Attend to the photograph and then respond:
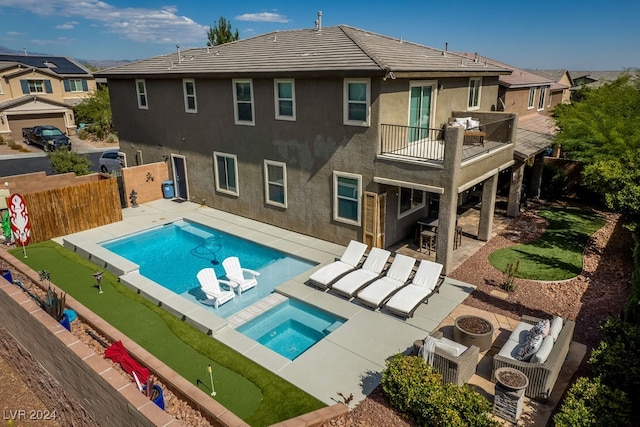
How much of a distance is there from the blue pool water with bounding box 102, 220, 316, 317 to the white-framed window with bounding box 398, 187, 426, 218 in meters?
4.09

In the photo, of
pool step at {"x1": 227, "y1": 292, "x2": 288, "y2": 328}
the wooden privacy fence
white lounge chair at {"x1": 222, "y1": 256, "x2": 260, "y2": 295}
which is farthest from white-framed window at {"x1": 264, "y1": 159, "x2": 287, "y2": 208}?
the wooden privacy fence

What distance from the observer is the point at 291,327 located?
11.6 metres

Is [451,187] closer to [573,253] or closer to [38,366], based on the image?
[573,253]

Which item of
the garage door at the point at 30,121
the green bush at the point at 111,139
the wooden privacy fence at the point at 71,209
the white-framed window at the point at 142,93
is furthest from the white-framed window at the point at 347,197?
the garage door at the point at 30,121

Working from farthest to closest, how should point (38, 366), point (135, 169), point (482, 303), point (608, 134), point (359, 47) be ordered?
point (135, 169) < point (608, 134) < point (359, 47) < point (482, 303) < point (38, 366)

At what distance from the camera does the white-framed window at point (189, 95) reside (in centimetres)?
1962

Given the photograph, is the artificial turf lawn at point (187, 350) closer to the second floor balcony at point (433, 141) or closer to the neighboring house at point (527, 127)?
the second floor balcony at point (433, 141)

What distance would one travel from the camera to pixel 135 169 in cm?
2114

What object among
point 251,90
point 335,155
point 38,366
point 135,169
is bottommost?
point 38,366

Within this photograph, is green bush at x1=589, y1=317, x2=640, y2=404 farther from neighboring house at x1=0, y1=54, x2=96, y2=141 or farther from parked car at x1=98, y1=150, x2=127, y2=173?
neighboring house at x1=0, y1=54, x2=96, y2=141

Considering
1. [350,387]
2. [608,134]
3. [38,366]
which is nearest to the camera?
[350,387]

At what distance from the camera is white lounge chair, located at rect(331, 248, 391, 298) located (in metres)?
12.3

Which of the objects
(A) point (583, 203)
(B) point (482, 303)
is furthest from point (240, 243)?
(A) point (583, 203)

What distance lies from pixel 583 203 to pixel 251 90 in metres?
17.2
